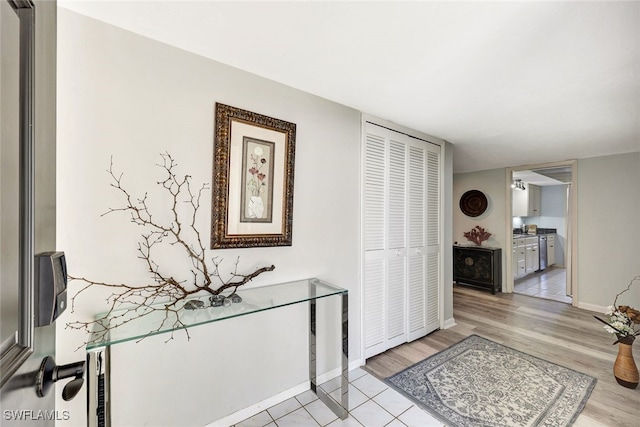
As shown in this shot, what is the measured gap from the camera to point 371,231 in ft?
7.88

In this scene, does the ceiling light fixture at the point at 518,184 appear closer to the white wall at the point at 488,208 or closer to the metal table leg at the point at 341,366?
the white wall at the point at 488,208

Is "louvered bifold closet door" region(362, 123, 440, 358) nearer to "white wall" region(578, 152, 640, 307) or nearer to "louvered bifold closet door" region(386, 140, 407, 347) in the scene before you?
"louvered bifold closet door" region(386, 140, 407, 347)

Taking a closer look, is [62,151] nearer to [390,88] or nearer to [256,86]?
[256,86]

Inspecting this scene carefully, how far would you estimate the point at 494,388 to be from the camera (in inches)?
80.4

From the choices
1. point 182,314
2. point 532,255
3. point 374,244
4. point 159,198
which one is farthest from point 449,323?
point 532,255

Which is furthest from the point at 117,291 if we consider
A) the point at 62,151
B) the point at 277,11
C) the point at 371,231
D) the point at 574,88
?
the point at 574,88

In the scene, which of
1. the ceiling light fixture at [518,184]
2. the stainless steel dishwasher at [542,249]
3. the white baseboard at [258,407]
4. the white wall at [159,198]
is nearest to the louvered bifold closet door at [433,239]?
the white wall at [159,198]

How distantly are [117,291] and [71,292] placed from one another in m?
0.17

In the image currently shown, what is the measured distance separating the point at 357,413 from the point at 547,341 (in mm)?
2391

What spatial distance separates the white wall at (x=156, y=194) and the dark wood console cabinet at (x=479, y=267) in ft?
12.1

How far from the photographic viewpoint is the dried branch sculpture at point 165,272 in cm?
128

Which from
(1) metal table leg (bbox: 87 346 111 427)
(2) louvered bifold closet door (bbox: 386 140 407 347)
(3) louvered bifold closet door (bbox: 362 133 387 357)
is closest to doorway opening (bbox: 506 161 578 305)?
(2) louvered bifold closet door (bbox: 386 140 407 347)

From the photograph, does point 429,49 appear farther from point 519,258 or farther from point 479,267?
point 519,258

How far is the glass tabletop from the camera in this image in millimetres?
1110
